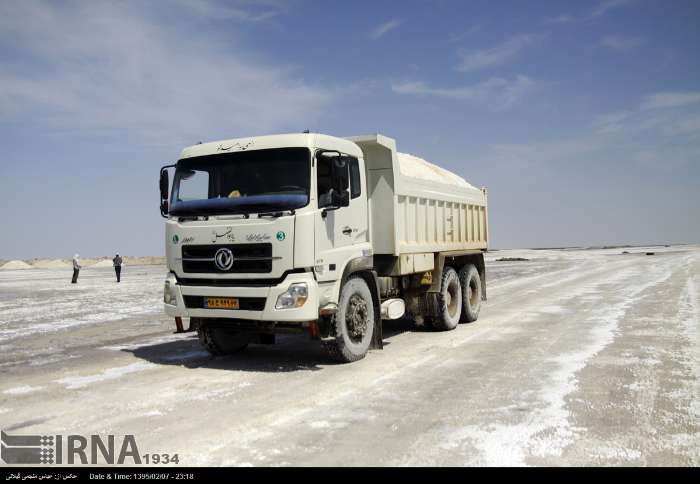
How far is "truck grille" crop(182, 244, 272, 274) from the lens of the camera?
714 cm

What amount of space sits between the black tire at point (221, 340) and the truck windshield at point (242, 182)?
6.27 feet

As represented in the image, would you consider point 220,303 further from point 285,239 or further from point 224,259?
point 285,239

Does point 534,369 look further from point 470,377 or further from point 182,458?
point 182,458

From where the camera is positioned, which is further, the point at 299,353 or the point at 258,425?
the point at 299,353

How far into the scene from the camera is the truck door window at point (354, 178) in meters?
8.20

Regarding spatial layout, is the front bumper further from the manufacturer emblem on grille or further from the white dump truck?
the manufacturer emblem on grille

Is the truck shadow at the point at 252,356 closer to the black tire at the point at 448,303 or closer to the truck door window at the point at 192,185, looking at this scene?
the black tire at the point at 448,303

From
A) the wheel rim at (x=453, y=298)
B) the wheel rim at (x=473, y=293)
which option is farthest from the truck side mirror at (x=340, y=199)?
the wheel rim at (x=473, y=293)

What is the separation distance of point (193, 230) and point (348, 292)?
2260mm

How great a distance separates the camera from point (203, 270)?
7.59 meters

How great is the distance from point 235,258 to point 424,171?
5.09 m

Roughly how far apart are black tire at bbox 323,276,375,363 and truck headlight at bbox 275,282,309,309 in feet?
2.41

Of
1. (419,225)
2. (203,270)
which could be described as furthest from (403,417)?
(419,225)

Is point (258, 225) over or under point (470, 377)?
over
